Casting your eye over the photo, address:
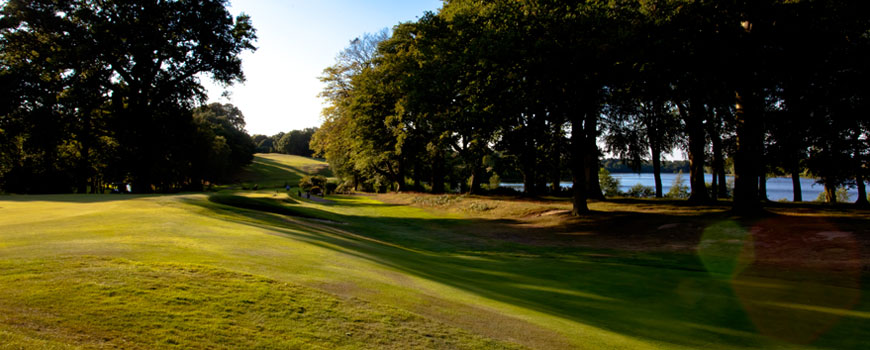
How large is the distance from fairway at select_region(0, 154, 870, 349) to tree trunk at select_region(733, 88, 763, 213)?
4686mm

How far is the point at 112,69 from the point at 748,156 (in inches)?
1643

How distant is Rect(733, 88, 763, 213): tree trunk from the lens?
2077 centimetres

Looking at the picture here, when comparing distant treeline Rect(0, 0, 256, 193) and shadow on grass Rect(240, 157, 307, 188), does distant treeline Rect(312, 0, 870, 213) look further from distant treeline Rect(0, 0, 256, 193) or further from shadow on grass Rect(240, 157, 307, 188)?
shadow on grass Rect(240, 157, 307, 188)

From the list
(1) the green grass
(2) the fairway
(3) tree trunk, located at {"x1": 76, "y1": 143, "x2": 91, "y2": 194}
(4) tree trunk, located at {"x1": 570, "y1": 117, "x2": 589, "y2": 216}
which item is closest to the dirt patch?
(2) the fairway

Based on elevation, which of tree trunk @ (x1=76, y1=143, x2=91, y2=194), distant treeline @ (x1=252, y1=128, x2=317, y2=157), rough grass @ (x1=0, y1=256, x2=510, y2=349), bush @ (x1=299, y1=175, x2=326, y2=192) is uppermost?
distant treeline @ (x1=252, y1=128, x2=317, y2=157)

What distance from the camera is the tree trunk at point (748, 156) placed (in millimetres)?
20766

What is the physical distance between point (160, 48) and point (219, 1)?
6.11 metres

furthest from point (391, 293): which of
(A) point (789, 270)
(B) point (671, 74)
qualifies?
(B) point (671, 74)

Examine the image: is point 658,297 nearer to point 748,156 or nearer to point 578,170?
point 748,156

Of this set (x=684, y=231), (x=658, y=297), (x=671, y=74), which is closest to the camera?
→ (x=658, y=297)

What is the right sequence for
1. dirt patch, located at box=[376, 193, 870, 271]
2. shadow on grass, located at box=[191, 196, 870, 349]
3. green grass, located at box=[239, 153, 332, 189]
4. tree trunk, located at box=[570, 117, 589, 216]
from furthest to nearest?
green grass, located at box=[239, 153, 332, 189] < tree trunk, located at box=[570, 117, 589, 216] < dirt patch, located at box=[376, 193, 870, 271] < shadow on grass, located at box=[191, 196, 870, 349]

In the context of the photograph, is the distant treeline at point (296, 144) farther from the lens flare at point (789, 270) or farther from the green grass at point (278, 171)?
the lens flare at point (789, 270)

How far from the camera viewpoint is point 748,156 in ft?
68.5

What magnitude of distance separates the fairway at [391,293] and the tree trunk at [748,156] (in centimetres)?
469
